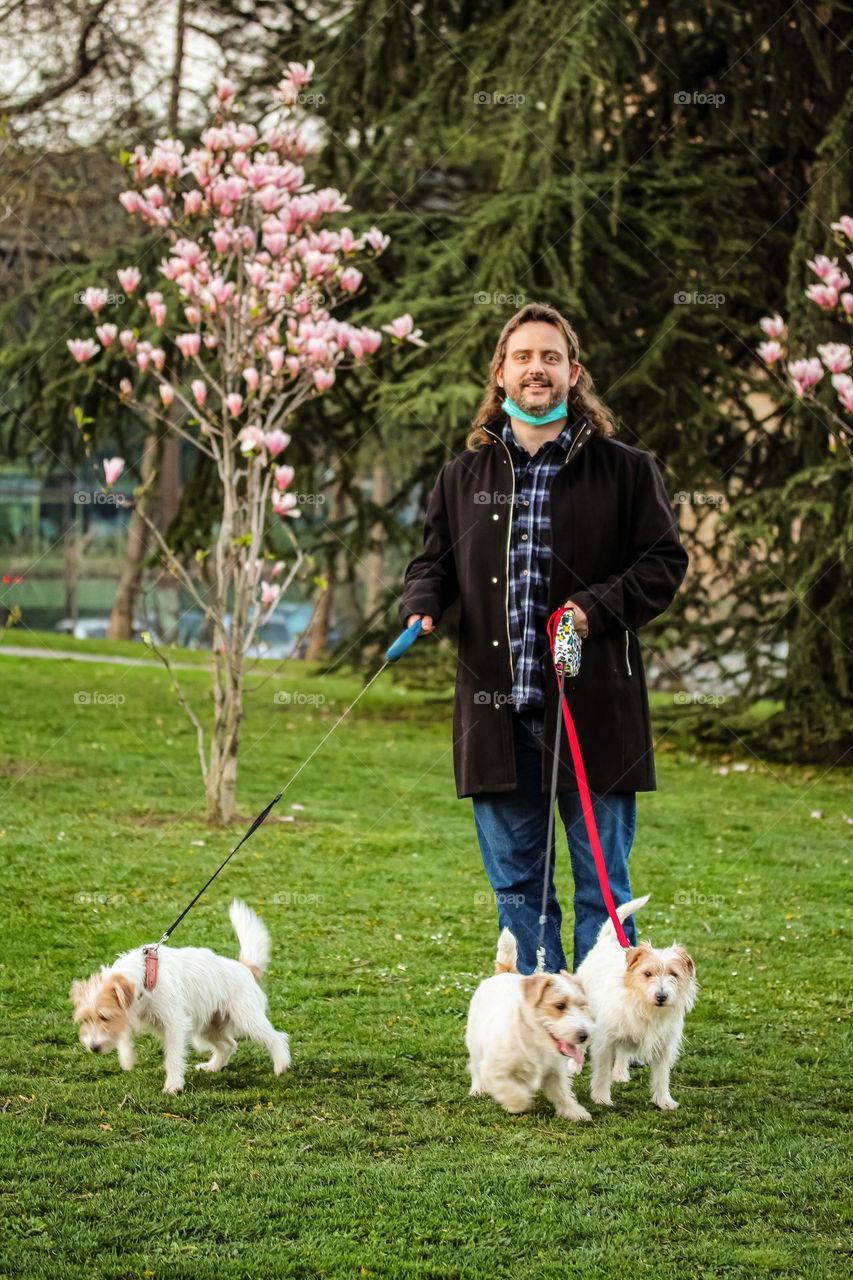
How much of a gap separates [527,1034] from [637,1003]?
31cm

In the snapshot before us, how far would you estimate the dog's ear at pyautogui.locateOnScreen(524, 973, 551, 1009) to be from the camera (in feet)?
13.0

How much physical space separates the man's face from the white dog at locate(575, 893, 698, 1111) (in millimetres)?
1403

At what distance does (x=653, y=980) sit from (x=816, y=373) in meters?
6.50

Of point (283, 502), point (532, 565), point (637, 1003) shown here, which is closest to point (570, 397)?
point (532, 565)

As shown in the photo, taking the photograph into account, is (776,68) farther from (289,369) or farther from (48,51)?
(48,51)

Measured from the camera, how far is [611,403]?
12078mm

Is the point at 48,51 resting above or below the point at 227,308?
above

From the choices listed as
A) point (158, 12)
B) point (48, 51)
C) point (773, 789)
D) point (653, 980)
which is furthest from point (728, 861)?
point (158, 12)

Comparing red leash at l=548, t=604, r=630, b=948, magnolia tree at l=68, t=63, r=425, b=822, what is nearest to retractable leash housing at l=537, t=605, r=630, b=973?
red leash at l=548, t=604, r=630, b=948

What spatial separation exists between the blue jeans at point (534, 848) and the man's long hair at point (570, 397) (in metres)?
0.85

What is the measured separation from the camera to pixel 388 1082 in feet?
14.9
